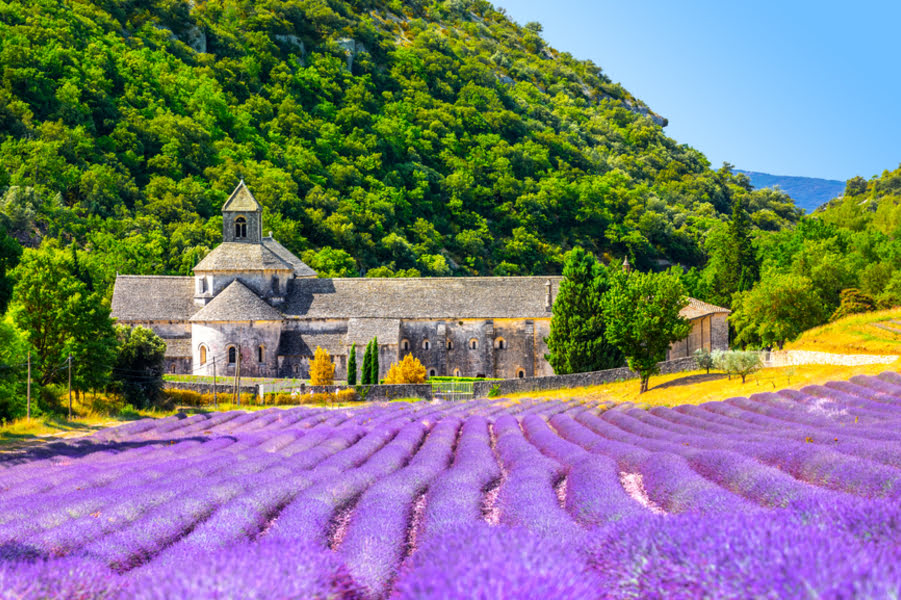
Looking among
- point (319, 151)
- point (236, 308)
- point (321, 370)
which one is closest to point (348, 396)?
point (321, 370)

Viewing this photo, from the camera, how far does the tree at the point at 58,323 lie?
124ft

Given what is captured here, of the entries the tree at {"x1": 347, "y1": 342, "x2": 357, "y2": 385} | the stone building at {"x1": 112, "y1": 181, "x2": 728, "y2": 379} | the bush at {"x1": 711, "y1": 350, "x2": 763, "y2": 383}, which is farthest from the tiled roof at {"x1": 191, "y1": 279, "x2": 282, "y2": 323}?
the bush at {"x1": 711, "y1": 350, "x2": 763, "y2": 383}

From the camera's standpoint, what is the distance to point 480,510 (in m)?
11.4

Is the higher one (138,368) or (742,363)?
(742,363)

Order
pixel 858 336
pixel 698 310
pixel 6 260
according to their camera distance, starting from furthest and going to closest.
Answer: pixel 698 310
pixel 858 336
pixel 6 260

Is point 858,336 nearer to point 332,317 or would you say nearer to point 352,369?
point 352,369

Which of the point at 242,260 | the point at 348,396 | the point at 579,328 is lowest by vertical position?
the point at 348,396

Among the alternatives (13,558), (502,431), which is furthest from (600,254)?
(13,558)

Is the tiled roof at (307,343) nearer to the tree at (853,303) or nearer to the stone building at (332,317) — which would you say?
the stone building at (332,317)

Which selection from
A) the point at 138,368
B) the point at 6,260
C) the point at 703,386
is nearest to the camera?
the point at 6,260

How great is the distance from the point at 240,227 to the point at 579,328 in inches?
1192

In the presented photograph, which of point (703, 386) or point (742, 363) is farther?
point (703, 386)

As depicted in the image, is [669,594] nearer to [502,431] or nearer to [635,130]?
[502,431]

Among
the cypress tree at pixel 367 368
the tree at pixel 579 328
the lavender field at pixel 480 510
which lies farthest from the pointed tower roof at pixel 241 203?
the lavender field at pixel 480 510
